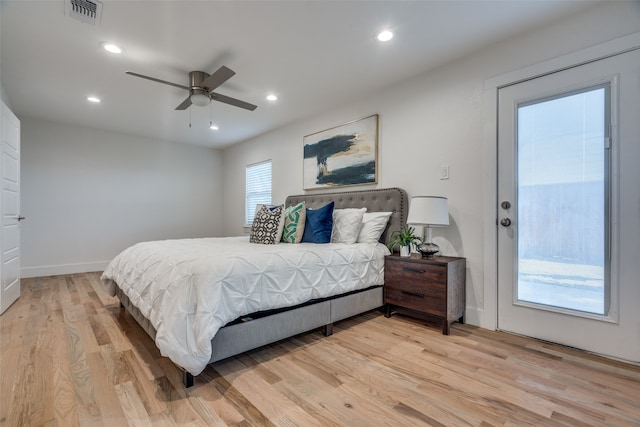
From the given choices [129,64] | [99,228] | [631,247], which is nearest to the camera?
[631,247]

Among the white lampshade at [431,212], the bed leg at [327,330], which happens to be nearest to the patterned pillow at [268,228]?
the bed leg at [327,330]

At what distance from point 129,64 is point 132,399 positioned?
112 inches

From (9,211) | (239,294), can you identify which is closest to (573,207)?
(239,294)

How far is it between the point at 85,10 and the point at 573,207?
149 inches

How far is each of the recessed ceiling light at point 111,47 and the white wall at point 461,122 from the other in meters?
2.45

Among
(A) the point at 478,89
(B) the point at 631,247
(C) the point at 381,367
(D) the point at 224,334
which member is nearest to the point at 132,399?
(D) the point at 224,334

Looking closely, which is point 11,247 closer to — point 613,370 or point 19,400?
point 19,400

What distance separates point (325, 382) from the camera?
5.56 feet

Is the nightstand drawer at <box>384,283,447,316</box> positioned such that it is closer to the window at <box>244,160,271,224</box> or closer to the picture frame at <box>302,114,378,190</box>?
the picture frame at <box>302,114,378,190</box>

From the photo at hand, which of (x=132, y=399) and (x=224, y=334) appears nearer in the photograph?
(x=132, y=399)

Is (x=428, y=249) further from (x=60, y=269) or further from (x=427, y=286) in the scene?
(x=60, y=269)

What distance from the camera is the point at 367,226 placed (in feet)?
10.2

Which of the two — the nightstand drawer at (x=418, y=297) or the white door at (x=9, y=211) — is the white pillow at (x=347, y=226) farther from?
the white door at (x=9, y=211)

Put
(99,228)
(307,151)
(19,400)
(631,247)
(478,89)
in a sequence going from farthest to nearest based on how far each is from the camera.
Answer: (99,228)
(307,151)
(478,89)
(631,247)
(19,400)
